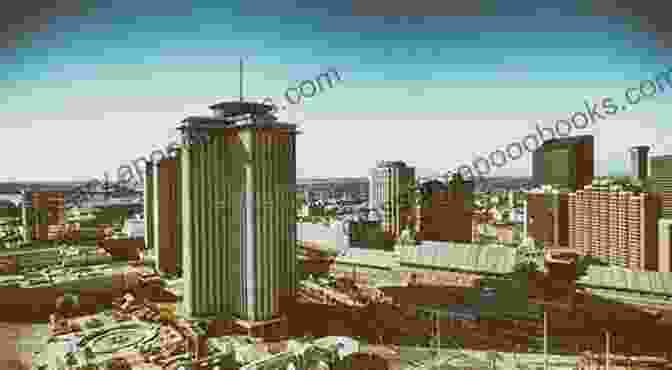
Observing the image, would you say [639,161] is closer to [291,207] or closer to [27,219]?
[291,207]

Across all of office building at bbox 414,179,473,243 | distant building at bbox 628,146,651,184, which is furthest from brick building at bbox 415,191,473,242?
distant building at bbox 628,146,651,184

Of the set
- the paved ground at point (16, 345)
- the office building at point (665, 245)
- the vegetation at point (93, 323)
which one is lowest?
the paved ground at point (16, 345)

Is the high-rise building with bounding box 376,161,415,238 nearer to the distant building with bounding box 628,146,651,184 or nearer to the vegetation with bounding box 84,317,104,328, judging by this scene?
the distant building with bounding box 628,146,651,184

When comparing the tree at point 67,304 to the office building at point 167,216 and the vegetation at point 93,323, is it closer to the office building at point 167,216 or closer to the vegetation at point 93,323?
the vegetation at point 93,323

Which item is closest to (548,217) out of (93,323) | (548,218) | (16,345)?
(548,218)

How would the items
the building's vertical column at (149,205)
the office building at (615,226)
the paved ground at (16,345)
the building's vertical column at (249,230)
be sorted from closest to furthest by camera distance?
the paved ground at (16,345)
the building's vertical column at (249,230)
the office building at (615,226)
the building's vertical column at (149,205)

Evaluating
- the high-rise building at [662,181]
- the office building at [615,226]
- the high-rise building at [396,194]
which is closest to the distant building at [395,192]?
the high-rise building at [396,194]
